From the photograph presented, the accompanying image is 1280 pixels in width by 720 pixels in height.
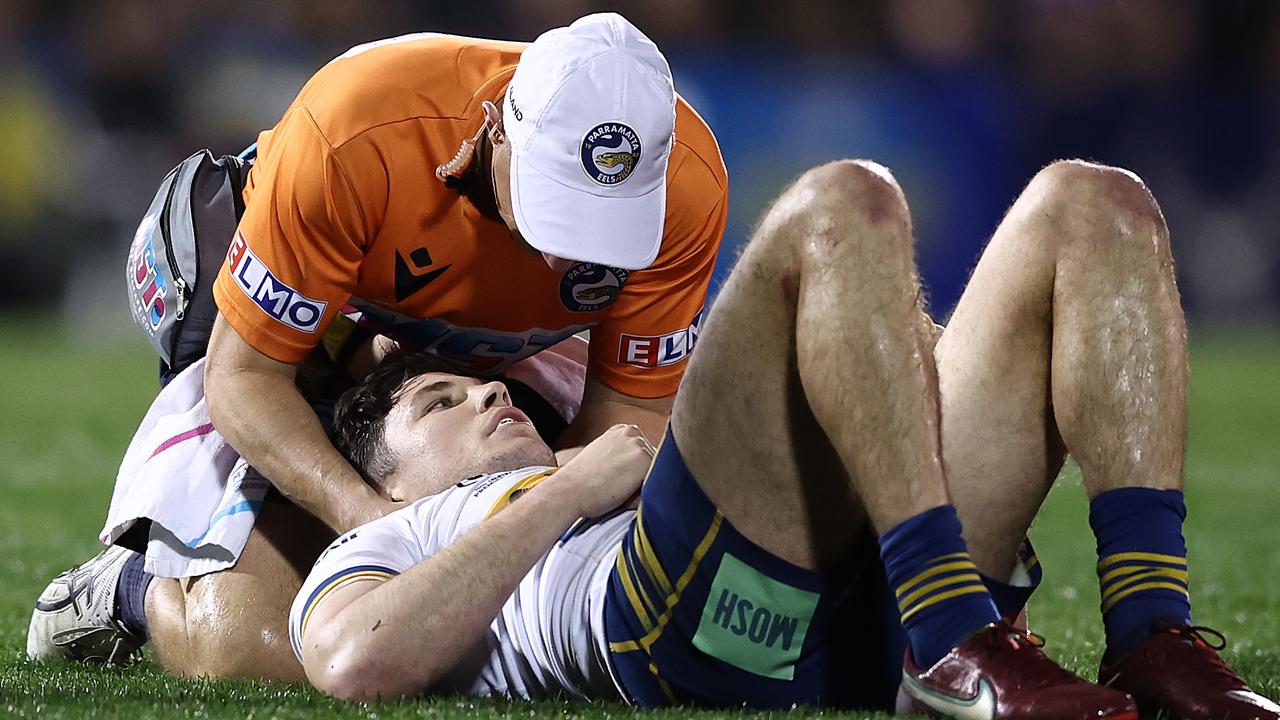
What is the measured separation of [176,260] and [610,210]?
43.8 inches

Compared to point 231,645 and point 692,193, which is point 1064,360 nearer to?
point 692,193

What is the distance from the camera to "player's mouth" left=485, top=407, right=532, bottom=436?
10.3ft

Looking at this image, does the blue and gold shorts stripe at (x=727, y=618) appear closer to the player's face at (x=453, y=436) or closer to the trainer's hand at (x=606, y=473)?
the trainer's hand at (x=606, y=473)

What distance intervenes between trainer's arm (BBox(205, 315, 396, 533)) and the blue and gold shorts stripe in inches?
26.0

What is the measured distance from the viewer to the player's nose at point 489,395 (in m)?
3.18

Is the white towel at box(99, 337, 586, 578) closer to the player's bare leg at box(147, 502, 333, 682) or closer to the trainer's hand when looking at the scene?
the player's bare leg at box(147, 502, 333, 682)

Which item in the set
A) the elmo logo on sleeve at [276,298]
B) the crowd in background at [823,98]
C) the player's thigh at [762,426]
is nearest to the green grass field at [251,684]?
the player's thigh at [762,426]

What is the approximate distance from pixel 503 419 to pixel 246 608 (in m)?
0.58

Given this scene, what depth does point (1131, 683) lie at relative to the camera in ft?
7.80

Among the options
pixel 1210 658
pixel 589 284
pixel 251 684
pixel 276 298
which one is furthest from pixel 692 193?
pixel 1210 658

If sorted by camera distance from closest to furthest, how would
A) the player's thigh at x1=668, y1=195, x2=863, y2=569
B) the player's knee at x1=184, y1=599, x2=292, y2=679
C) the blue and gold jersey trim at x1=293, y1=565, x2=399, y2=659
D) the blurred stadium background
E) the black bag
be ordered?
the player's thigh at x1=668, y1=195, x2=863, y2=569
the blue and gold jersey trim at x1=293, y1=565, x2=399, y2=659
the player's knee at x1=184, y1=599, x2=292, y2=679
the black bag
the blurred stadium background

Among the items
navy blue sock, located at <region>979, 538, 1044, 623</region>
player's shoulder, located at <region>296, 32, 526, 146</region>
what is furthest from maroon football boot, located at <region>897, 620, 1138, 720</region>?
player's shoulder, located at <region>296, 32, 526, 146</region>

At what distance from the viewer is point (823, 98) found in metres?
10.3

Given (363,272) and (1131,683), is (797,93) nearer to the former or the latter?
(363,272)
